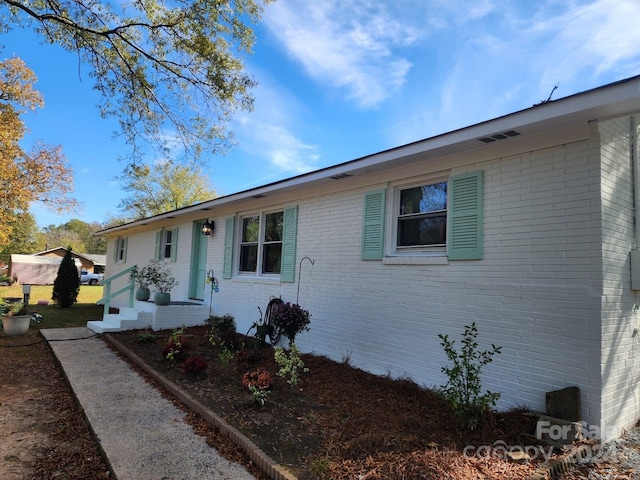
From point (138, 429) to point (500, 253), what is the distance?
4.16 m

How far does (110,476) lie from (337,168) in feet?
14.5

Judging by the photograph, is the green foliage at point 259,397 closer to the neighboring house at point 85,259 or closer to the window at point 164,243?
the window at point 164,243

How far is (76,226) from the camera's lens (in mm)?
77250

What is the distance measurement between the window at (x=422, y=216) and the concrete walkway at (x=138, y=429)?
342 cm

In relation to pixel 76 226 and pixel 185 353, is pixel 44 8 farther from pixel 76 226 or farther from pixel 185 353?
pixel 76 226

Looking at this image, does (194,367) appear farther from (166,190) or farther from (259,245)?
(166,190)

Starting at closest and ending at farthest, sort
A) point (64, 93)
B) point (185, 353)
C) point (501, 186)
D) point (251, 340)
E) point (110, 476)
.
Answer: point (110, 476), point (501, 186), point (185, 353), point (251, 340), point (64, 93)

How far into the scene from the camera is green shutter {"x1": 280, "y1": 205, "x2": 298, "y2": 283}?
6828mm

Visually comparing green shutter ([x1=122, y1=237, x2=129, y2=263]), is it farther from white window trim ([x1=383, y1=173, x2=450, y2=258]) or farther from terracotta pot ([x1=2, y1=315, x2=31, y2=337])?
white window trim ([x1=383, y1=173, x2=450, y2=258])

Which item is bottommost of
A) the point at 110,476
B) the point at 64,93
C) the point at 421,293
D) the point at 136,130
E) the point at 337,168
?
the point at 110,476

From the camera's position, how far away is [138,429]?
3.55 m

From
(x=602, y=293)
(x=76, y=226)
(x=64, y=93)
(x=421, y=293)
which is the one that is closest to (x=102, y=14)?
(x=64, y=93)

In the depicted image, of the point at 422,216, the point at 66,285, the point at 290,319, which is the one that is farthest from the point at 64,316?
the point at 422,216

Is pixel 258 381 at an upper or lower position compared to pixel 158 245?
lower
